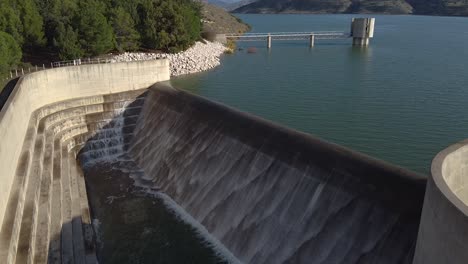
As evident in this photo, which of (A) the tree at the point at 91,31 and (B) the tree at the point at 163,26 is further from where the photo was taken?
(B) the tree at the point at 163,26

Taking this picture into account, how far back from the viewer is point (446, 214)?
7.87 m

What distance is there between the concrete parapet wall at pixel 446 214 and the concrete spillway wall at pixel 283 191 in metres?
2.39

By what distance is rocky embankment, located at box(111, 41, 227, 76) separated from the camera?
46.8m

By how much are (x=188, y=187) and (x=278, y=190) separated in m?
5.98

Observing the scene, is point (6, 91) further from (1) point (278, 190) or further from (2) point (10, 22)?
(1) point (278, 190)

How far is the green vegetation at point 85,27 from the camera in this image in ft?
119

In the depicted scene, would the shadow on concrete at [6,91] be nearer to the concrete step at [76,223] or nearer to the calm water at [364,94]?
the concrete step at [76,223]

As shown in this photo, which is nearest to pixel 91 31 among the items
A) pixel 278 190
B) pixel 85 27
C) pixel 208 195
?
pixel 85 27

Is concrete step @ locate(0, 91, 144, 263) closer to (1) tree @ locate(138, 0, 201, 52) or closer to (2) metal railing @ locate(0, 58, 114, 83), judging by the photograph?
(2) metal railing @ locate(0, 58, 114, 83)

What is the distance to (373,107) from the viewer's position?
3148cm

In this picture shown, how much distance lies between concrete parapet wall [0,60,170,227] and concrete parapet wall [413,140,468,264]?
567 inches

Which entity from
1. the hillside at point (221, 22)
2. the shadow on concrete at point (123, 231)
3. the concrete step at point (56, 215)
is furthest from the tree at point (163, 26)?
the hillside at point (221, 22)

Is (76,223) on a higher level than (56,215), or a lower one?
lower

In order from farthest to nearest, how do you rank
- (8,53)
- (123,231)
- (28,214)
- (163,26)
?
(163,26) → (8,53) → (123,231) → (28,214)
